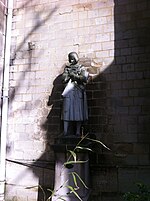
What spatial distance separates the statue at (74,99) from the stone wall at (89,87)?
0.37 metres

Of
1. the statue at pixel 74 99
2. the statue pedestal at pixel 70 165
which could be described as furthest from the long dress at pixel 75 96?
the statue pedestal at pixel 70 165

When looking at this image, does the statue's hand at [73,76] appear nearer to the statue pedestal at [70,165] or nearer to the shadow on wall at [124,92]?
the shadow on wall at [124,92]

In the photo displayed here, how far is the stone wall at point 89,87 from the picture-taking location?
412cm

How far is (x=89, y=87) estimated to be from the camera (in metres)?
4.53

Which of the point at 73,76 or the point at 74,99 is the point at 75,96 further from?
the point at 73,76

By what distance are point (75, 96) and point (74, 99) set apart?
6 cm

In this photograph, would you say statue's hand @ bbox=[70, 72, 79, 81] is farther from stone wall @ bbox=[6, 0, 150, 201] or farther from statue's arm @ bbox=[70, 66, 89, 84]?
stone wall @ bbox=[6, 0, 150, 201]

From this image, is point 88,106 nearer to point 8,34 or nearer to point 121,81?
point 121,81

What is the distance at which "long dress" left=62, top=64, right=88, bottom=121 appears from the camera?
3.99 m

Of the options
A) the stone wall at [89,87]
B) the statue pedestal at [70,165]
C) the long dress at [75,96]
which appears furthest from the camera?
the stone wall at [89,87]

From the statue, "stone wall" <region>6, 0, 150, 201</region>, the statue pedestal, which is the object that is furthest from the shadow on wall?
the statue pedestal

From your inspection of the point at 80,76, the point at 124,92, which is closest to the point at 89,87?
the point at 80,76

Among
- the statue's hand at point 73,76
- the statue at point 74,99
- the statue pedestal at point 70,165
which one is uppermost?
the statue's hand at point 73,76

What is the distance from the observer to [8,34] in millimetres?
5117
